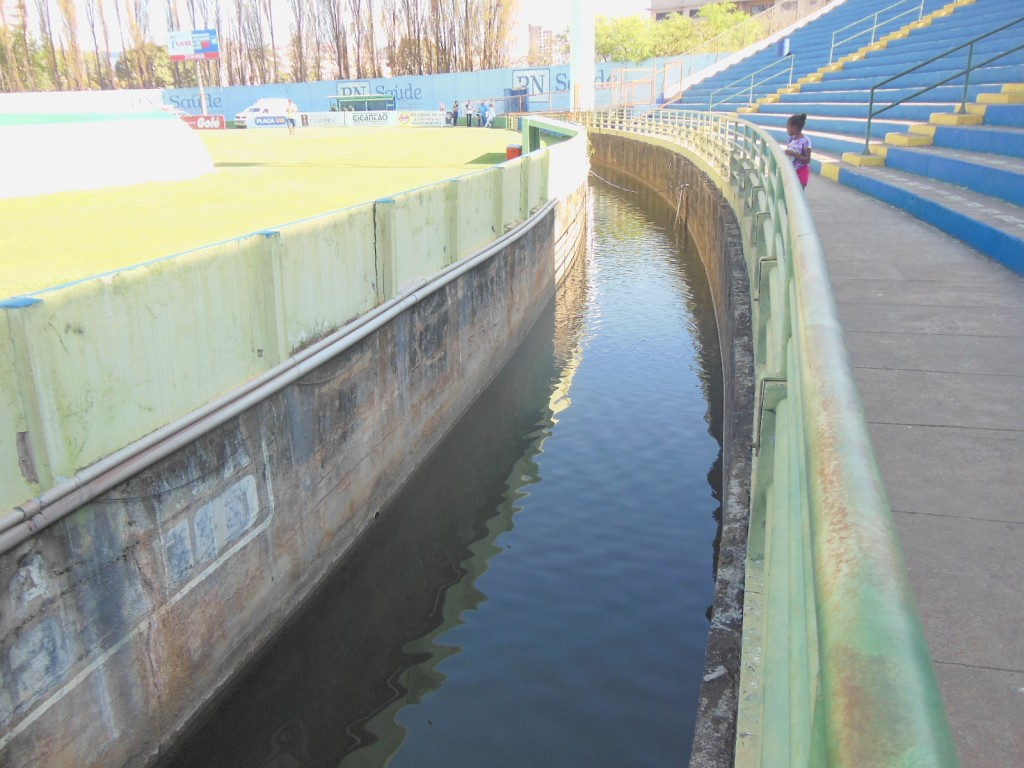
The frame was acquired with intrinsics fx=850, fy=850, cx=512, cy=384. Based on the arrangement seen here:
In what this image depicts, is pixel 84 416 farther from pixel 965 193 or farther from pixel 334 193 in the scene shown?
pixel 334 193

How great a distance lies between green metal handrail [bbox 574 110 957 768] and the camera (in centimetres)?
86

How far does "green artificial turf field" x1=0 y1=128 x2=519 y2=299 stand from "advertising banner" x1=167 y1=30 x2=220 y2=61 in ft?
117

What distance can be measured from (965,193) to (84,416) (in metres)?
10.7

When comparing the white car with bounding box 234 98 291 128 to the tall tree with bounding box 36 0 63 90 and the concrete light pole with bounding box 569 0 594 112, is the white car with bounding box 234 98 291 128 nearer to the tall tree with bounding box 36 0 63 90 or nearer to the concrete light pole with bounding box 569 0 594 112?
the concrete light pole with bounding box 569 0 594 112

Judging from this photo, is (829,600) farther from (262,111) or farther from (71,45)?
(71,45)

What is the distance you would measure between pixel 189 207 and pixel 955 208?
12.2 m

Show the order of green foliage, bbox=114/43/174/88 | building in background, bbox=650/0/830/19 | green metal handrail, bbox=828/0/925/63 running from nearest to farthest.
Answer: green metal handrail, bbox=828/0/925/63 < building in background, bbox=650/0/830/19 < green foliage, bbox=114/43/174/88

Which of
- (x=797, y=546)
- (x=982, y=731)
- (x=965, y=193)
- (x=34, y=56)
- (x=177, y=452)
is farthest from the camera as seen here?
(x=34, y=56)

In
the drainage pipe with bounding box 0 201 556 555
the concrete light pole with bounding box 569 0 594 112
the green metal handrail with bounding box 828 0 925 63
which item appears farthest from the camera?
the concrete light pole with bounding box 569 0 594 112

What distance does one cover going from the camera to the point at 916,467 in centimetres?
378

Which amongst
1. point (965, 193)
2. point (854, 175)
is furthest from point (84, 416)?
point (854, 175)

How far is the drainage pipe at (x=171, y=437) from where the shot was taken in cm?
397

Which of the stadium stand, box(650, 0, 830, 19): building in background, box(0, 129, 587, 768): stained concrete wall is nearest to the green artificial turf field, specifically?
box(0, 129, 587, 768): stained concrete wall

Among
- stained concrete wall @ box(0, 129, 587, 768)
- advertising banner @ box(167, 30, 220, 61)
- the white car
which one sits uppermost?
advertising banner @ box(167, 30, 220, 61)
